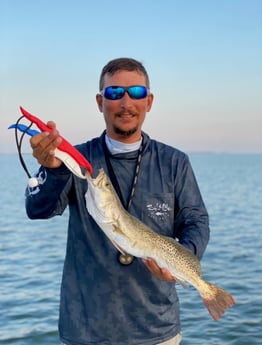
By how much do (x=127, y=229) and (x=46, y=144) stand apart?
76 cm

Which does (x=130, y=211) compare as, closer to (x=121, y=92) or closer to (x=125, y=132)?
(x=125, y=132)

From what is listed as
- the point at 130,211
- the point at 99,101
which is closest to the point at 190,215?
the point at 130,211

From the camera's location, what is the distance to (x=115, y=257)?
13.6 feet

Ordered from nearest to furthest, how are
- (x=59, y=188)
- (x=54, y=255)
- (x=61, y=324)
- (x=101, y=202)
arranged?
(x=101, y=202)
(x=59, y=188)
(x=61, y=324)
(x=54, y=255)

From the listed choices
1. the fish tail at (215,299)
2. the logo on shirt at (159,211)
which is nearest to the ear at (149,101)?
the logo on shirt at (159,211)

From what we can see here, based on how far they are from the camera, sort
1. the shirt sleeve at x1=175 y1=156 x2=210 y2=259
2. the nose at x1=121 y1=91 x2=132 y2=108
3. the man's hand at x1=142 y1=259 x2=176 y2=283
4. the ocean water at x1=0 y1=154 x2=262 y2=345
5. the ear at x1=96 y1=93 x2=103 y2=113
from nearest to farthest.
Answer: the man's hand at x1=142 y1=259 x2=176 y2=283, the shirt sleeve at x1=175 y1=156 x2=210 y2=259, the nose at x1=121 y1=91 x2=132 y2=108, the ear at x1=96 y1=93 x2=103 y2=113, the ocean water at x1=0 y1=154 x2=262 y2=345

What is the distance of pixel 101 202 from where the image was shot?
12.2 feet

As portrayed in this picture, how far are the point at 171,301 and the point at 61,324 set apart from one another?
32.1 inches

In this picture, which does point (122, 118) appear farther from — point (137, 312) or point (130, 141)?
point (137, 312)

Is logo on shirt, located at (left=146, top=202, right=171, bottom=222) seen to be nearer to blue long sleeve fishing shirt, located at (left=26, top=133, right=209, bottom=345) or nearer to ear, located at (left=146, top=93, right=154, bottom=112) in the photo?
blue long sleeve fishing shirt, located at (left=26, top=133, right=209, bottom=345)

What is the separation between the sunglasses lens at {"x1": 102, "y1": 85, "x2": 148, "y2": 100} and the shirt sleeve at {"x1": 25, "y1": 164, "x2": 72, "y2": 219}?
0.70 meters

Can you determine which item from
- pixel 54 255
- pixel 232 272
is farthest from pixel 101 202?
pixel 54 255

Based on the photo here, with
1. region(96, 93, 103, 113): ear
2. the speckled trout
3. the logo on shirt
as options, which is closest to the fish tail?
the speckled trout

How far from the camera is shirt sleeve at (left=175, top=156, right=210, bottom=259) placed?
422cm
